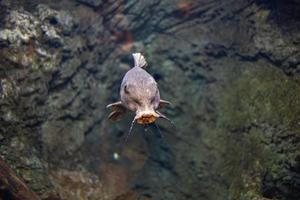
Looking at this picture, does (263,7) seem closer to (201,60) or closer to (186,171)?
(201,60)

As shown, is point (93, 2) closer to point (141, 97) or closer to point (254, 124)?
point (141, 97)

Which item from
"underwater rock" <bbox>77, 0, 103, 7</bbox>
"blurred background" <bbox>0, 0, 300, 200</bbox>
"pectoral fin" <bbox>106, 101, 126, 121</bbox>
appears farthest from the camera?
"underwater rock" <bbox>77, 0, 103, 7</bbox>

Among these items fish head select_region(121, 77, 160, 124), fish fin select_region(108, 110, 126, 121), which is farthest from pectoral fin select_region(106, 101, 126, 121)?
fish head select_region(121, 77, 160, 124)

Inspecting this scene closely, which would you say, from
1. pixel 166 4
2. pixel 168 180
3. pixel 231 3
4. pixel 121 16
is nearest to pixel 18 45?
pixel 121 16

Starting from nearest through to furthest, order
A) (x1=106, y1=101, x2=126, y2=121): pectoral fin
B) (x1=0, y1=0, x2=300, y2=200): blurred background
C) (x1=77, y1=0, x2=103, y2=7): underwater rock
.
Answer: (x1=106, y1=101, x2=126, y2=121): pectoral fin, (x1=0, y1=0, x2=300, y2=200): blurred background, (x1=77, y1=0, x2=103, y2=7): underwater rock

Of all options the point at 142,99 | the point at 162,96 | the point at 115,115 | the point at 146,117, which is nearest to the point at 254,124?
the point at 162,96

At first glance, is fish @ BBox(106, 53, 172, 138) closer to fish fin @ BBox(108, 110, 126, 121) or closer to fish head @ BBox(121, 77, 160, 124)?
fish head @ BBox(121, 77, 160, 124)

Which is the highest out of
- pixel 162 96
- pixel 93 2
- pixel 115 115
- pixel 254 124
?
pixel 93 2

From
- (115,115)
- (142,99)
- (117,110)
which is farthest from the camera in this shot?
(115,115)

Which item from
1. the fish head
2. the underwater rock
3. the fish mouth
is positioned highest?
the underwater rock
